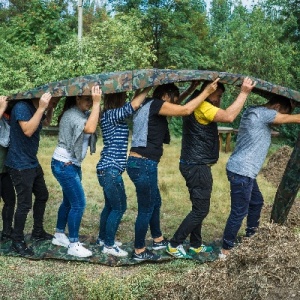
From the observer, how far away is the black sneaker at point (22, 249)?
16.9 feet

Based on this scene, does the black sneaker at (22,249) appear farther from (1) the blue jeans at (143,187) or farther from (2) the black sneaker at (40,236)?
(1) the blue jeans at (143,187)

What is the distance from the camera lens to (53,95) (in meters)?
4.76

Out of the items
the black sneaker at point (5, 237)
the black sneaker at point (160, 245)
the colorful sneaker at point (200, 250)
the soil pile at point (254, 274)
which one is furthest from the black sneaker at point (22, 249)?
the soil pile at point (254, 274)

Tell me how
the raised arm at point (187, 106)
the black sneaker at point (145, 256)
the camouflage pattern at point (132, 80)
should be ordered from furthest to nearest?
the black sneaker at point (145, 256) < the camouflage pattern at point (132, 80) < the raised arm at point (187, 106)

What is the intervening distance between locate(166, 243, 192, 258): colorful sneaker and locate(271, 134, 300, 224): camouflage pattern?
3.59 feet

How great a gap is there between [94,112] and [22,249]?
164cm

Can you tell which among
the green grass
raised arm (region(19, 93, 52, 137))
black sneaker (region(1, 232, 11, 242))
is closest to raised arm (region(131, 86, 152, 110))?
raised arm (region(19, 93, 52, 137))

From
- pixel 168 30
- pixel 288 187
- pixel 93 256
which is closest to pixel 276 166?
pixel 288 187

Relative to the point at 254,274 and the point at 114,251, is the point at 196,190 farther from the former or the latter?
the point at 254,274

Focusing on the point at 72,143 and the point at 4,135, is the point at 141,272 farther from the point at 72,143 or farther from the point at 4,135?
the point at 4,135

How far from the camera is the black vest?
4.90m

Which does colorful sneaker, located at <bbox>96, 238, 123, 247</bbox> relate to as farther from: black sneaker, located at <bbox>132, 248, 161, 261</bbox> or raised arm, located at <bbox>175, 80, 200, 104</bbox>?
raised arm, located at <bbox>175, 80, 200, 104</bbox>

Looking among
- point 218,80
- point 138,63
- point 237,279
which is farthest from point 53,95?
point 138,63

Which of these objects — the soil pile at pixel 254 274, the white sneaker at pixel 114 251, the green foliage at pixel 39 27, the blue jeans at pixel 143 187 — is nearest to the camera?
the soil pile at pixel 254 274
